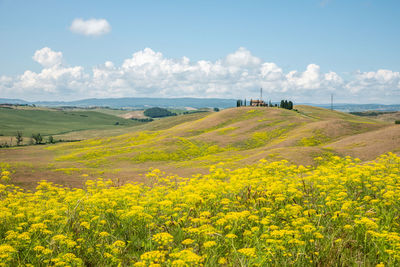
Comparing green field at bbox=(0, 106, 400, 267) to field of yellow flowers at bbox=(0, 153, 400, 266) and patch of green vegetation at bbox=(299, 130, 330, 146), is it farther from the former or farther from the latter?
patch of green vegetation at bbox=(299, 130, 330, 146)

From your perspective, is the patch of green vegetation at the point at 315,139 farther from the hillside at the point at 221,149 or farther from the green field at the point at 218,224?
the green field at the point at 218,224

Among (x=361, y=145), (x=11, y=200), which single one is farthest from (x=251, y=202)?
(x=361, y=145)

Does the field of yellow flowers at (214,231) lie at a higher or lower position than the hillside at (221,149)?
higher

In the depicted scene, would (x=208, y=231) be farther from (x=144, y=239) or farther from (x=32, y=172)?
(x=32, y=172)

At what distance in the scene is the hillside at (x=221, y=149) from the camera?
155ft

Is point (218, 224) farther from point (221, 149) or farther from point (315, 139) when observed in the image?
point (315, 139)

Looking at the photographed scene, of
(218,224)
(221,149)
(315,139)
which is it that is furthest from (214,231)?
(315,139)

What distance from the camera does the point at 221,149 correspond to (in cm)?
7369

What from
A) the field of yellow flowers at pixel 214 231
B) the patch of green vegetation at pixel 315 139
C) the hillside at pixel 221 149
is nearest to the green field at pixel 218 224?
the field of yellow flowers at pixel 214 231

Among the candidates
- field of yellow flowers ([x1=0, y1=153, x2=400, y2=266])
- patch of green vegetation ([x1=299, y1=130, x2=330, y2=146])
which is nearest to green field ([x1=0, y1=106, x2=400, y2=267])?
field of yellow flowers ([x1=0, y1=153, x2=400, y2=266])

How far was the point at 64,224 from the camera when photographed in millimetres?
10125

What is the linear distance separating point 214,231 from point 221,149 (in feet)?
213

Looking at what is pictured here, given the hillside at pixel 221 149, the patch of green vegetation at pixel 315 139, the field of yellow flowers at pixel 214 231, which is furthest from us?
the patch of green vegetation at pixel 315 139

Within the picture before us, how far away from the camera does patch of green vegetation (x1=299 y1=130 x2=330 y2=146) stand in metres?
67.8
